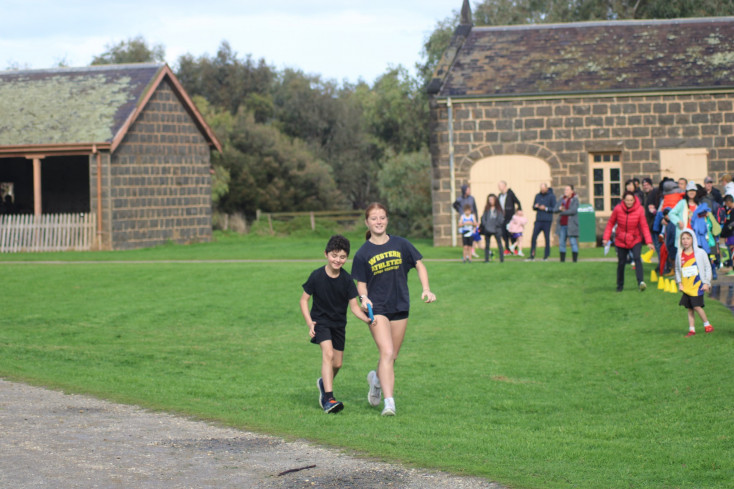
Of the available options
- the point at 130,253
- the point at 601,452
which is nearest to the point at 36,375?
the point at 601,452

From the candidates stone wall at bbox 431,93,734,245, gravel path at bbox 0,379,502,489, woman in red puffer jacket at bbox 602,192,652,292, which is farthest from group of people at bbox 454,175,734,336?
gravel path at bbox 0,379,502,489

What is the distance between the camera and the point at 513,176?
2784 centimetres

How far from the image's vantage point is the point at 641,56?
28.5 m

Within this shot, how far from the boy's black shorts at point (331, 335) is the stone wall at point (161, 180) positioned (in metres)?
21.9

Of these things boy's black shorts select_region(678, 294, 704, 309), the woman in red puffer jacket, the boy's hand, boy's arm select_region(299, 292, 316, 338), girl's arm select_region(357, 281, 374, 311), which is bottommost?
boy's black shorts select_region(678, 294, 704, 309)

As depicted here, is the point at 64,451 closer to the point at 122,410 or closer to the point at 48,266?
the point at 122,410

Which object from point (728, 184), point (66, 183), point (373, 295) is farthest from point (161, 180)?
point (373, 295)

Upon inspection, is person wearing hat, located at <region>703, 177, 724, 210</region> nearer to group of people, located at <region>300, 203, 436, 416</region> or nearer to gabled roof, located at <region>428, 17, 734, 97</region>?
gabled roof, located at <region>428, 17, 734, 97</region>

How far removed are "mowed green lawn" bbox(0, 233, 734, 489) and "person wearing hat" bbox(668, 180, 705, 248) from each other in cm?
130

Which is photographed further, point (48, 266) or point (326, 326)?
point (48, 266)

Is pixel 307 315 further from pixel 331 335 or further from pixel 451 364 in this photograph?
pixel 451 364

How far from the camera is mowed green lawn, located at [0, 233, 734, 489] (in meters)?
7.35

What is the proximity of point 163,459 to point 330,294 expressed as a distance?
248 centimetres

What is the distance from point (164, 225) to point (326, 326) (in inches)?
938
